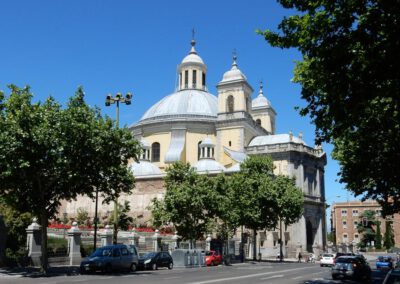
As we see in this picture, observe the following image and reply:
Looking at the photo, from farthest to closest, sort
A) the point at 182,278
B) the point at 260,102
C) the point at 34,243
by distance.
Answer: the point at 260,102 < the point at 34,243 < the point at 182,278

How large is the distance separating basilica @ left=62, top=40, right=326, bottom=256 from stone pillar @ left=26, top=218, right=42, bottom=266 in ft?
114

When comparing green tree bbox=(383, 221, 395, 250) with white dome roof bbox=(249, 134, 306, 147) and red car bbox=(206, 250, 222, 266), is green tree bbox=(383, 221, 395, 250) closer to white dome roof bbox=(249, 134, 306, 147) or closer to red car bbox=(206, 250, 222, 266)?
white dome roof bbox=(249, 134, 306, 147)

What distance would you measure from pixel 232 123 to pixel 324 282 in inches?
2046

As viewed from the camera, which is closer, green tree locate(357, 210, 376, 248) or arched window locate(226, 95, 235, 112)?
arched window locate(226, 95, 235, 112)

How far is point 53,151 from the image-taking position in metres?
26.0

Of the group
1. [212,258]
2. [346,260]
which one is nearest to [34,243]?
[212,258]

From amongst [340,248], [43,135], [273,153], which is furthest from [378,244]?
[43,135]

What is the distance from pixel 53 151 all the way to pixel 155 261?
11403mm

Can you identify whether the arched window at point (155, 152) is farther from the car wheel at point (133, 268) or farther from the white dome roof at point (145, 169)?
the car wheel at point (133, 268)

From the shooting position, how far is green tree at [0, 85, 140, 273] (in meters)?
25.4

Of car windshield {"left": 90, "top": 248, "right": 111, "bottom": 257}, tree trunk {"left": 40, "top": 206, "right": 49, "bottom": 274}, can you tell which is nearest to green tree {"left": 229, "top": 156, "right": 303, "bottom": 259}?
car windshield {"left": 90, "top": 248, "right": 111, "bottom": 257}

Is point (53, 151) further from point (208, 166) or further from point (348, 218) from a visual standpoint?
point (348, 218)

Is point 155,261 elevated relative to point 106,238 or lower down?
lower down

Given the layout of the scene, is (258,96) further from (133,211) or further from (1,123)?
(1,123)
